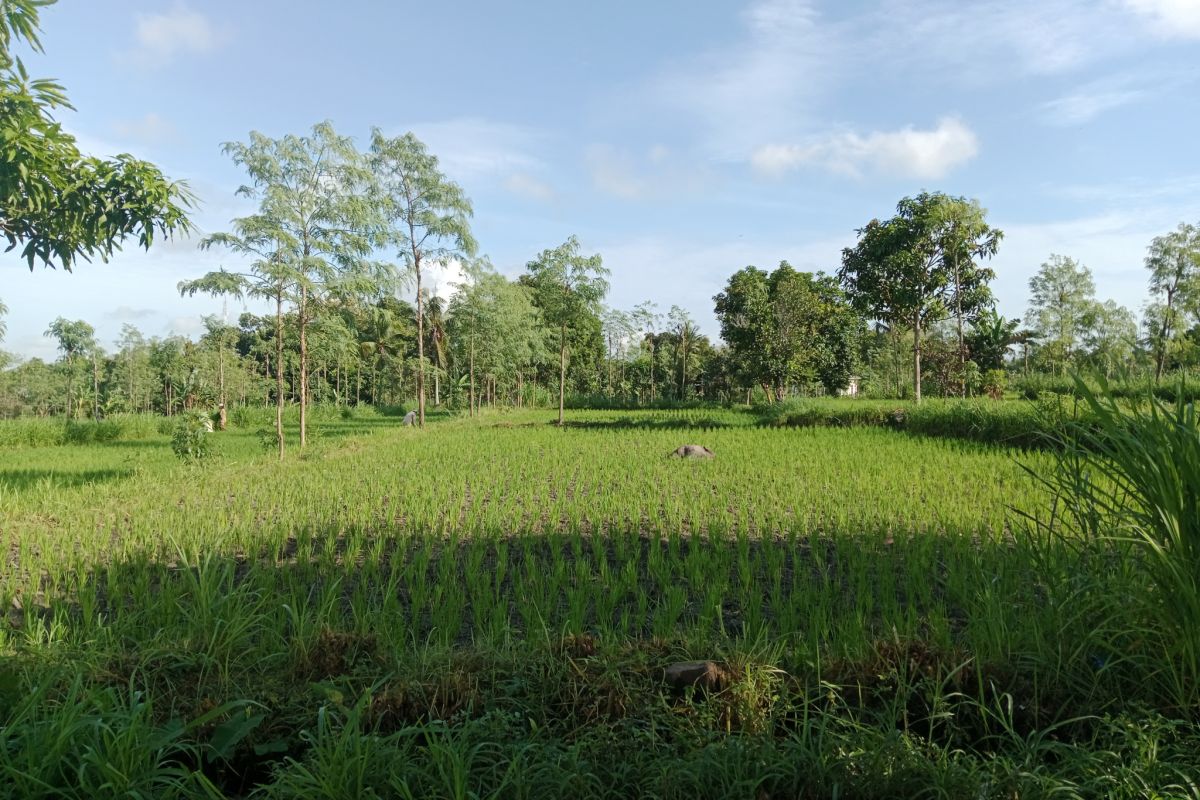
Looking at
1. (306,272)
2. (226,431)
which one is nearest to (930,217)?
(306,272)

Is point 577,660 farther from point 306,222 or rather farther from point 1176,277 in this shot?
point 1176,277

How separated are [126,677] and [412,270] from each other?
18.2 m

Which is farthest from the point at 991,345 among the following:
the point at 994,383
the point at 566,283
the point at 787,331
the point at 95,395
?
the point at 95,395

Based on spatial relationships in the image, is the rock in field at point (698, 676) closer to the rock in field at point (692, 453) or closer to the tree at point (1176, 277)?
the rock in field at point (692, 453)

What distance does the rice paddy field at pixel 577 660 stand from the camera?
227 centimetres

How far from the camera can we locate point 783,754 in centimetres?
238

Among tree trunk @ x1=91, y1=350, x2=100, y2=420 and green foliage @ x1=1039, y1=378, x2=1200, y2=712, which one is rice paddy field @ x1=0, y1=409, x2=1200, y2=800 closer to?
green foliage @ x1=1039, y1=378, x2=1200, y2=712

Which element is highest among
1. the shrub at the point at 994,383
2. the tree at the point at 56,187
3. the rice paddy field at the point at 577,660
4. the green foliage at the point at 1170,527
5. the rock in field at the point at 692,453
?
the tree at the point at 56,187

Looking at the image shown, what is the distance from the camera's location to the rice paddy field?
2271 mm

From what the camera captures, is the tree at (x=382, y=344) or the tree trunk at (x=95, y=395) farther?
the tree at (x=382, y=344)

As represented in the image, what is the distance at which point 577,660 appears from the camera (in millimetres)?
3141

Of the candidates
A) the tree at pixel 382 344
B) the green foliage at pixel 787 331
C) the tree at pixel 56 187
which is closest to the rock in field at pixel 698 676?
the tree at pixel 56 187

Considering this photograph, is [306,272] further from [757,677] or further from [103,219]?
[757,677]

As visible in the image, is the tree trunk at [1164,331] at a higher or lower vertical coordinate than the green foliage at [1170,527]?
higher
